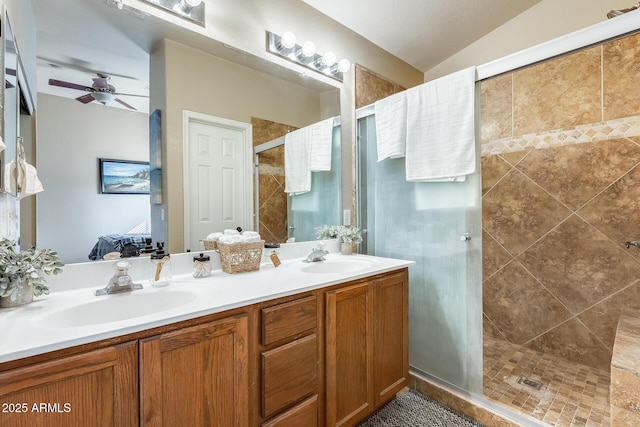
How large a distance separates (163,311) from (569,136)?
2722 mm

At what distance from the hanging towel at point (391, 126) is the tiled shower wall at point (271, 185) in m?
0.65

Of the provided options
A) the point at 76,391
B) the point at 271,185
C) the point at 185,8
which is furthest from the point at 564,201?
the point at 76,391

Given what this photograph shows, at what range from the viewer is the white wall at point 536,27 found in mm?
2059

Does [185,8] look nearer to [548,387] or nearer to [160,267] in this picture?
[160,267]

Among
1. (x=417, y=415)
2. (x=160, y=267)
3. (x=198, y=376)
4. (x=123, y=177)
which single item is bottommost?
(x=417, y=415)

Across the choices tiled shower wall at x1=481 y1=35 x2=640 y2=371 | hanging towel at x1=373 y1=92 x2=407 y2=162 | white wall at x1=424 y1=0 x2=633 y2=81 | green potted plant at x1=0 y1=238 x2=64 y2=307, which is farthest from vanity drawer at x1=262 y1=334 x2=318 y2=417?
white wall at x1=424 y1=0 x2=633 y2=81

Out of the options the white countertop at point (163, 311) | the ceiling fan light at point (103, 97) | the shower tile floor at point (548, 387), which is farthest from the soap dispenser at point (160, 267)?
the shower tile floor at point (548, 387)

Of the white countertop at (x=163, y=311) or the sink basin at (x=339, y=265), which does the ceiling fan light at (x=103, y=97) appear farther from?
the sink basin at (x=339, y=265)

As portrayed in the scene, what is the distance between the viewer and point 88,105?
4.11ft

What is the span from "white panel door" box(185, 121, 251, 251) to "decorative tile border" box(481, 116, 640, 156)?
2.07 metres

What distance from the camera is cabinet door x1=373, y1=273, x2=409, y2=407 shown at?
157 centimetres

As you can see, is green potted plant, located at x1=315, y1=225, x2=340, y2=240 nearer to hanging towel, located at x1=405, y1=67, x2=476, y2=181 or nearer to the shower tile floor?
hanging towel, located at x1=405, y1=67, x2=476, y2=181

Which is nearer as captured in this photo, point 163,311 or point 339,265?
point 163,311

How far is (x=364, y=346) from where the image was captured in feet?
4.90
